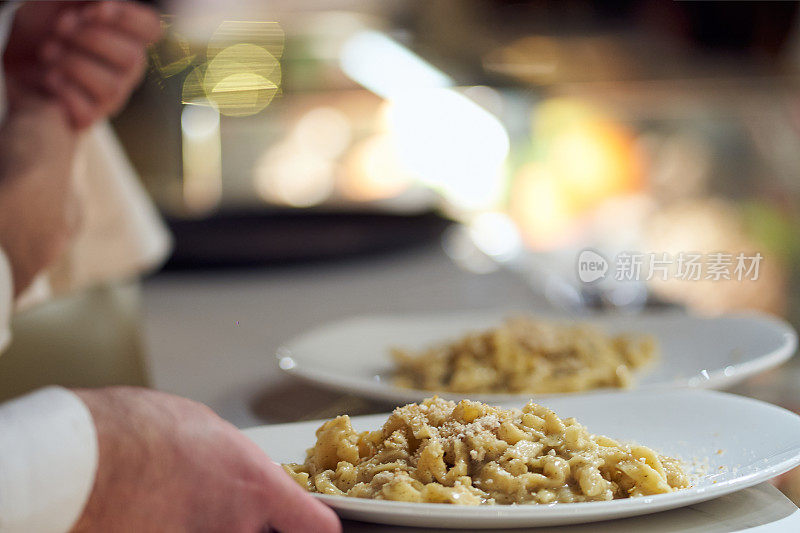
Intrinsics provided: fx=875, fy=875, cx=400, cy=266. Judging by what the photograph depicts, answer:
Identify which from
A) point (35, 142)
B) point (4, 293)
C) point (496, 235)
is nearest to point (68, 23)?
point (35, 142)

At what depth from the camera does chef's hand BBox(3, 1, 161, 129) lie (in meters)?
0.70

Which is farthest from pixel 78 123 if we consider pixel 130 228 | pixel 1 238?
pixel 130 228

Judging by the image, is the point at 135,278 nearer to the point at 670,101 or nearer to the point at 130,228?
the point at 130,228

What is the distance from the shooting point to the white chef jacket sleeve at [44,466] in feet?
1.03

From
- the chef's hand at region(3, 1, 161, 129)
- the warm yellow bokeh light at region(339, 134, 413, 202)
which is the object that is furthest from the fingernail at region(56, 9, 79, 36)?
the warm yellow bokeh light at region(339, 134, 413, 202)

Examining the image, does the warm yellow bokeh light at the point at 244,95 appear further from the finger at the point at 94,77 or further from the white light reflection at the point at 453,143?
the finger at the point at 94,77

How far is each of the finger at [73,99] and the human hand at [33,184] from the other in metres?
0.01

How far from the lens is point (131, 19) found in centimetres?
69

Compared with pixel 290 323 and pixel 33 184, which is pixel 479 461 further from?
pixel 290 323

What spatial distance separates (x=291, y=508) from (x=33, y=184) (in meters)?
0.47

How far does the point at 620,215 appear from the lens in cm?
183

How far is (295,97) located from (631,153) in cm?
80

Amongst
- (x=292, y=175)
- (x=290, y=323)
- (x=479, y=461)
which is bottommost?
(x=292, y=175)

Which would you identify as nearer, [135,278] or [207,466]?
[207,466]
